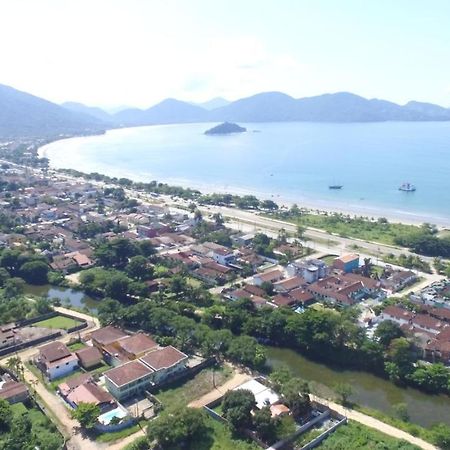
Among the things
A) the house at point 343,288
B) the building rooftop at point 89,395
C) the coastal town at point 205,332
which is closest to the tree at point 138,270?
the coastal town at point 205,332

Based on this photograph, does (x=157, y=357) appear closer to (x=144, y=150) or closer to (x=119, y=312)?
(x=119, y=312)

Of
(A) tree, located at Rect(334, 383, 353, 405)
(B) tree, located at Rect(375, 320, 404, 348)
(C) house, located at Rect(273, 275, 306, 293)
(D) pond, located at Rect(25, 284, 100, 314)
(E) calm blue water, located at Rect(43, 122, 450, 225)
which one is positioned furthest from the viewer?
(E) calm blue water, located at Rect(43, 122, 450, 225)

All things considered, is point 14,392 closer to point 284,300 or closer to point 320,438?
point 320,438

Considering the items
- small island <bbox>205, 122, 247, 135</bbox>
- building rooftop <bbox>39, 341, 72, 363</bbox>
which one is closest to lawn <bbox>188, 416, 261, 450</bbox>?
building rooftop <bbox>39, 341, 72, 363</bbox>

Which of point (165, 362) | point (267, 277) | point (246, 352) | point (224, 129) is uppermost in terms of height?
point (224, 129)

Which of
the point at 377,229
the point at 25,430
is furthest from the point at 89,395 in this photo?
the point at 377,229

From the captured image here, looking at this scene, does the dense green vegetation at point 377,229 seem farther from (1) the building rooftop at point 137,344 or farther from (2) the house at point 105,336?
(2) the house at point 105,336

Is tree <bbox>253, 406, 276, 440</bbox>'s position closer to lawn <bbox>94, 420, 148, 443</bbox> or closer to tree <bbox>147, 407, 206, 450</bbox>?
tree <bbox>147, 407, 206, 450</bbox>
